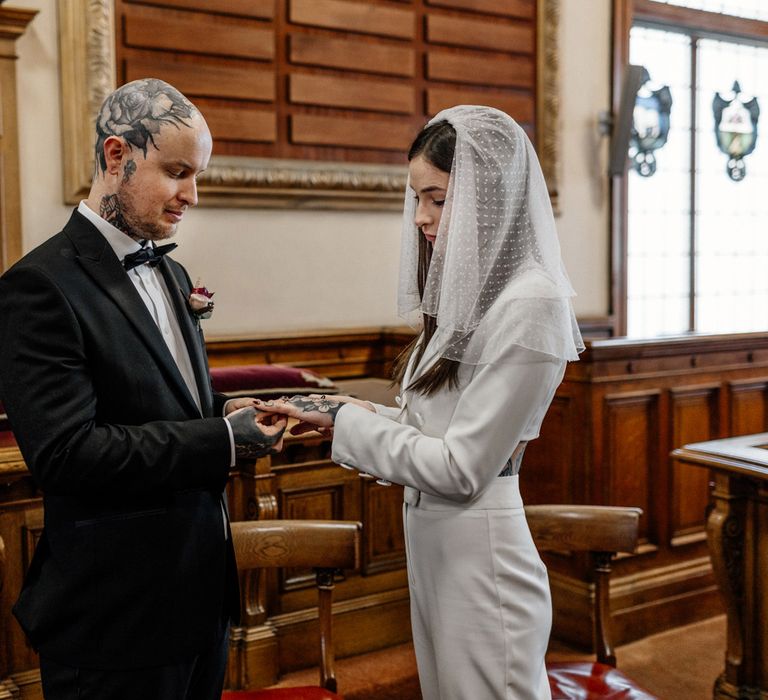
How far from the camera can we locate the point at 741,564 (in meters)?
2.76

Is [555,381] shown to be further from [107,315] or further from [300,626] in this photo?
[300,626]

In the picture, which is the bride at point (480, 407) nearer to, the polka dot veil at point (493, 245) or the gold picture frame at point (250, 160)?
the polka dot veil at point (493, 245)

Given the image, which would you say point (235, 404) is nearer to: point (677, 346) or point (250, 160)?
point (677, 346)

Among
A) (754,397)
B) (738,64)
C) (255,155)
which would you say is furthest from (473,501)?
(738,64)

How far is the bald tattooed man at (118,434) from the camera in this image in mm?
1380

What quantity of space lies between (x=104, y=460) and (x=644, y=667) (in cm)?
261

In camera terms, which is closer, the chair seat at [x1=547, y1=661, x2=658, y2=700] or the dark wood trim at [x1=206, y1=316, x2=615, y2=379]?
the chair seat at [x1=547, y1=661, x2=658, y2=700]

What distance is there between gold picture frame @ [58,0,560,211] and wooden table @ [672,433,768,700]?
241cm

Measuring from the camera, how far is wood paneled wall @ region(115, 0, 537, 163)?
4141 millimetres

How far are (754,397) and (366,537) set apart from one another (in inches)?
71.8

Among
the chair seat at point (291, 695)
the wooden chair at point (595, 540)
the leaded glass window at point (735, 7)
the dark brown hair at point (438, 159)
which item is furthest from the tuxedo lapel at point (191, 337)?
the leaded glass window at point (735, 7)

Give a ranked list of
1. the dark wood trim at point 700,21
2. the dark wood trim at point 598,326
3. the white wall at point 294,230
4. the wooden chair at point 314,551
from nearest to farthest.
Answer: the wooden chair at point 314,551 < the white wall at point 294,230 < the dark wood trim at point 598,326 < the dark wood trim at point 700,21

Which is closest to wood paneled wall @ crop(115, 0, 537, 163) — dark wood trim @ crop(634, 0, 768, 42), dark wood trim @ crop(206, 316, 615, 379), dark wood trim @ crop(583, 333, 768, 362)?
dark wood trim @ crop(206, 316, 615, 379)

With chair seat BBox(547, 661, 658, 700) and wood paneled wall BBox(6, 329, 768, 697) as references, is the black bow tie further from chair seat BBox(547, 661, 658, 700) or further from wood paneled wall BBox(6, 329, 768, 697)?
wood paneled wall BBox(6, 329, 768, 697)
